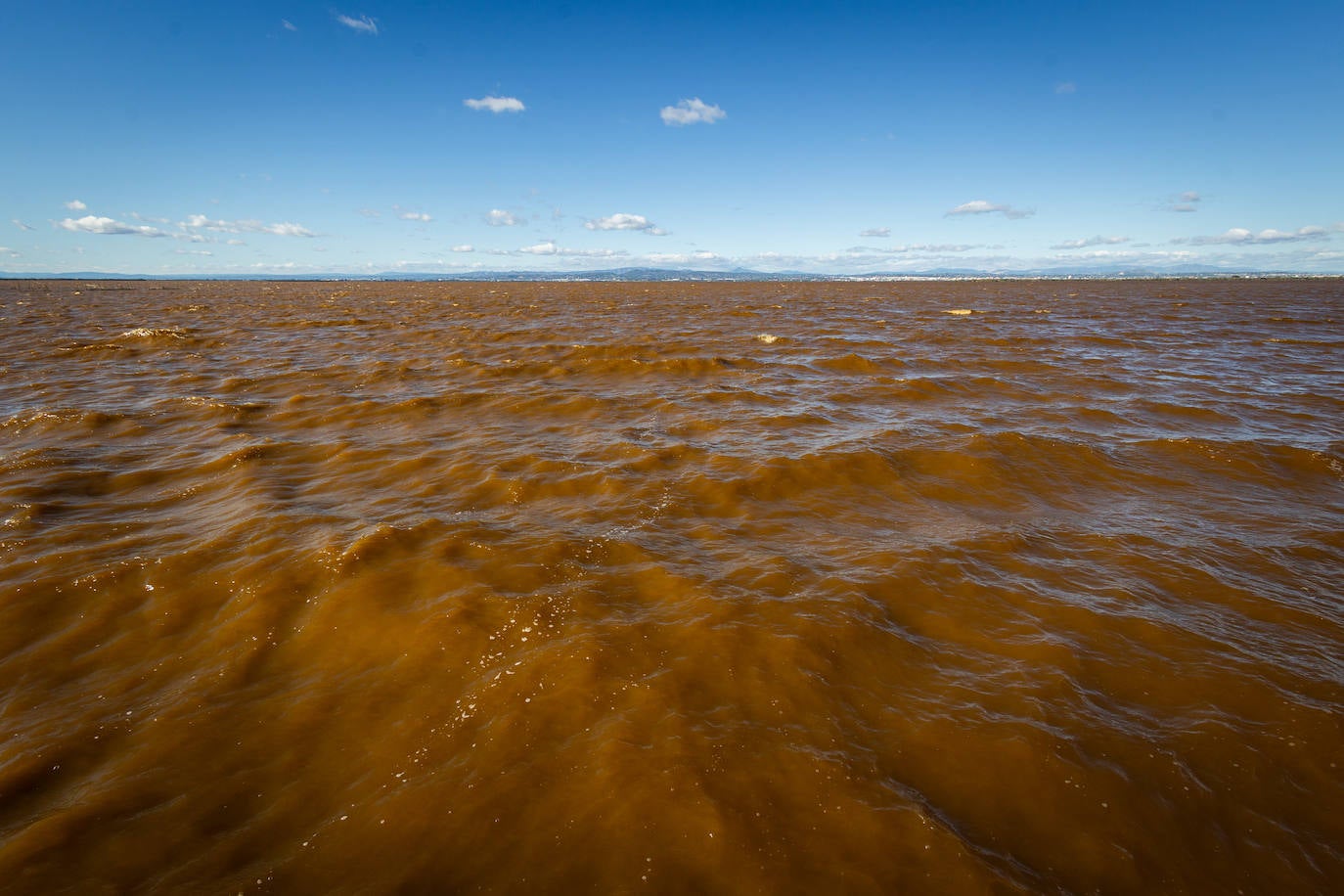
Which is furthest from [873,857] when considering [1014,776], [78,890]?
[78,890]

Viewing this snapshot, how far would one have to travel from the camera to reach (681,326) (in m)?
20.5

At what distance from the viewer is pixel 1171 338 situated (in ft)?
53.8

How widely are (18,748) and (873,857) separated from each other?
3.92m

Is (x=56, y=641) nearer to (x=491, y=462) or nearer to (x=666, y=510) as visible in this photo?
(x=491, y=462)

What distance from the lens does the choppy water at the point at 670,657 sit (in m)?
2.13

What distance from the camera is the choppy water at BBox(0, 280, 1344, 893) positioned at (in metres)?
2.13

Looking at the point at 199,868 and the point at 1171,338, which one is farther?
the point at 1171,338

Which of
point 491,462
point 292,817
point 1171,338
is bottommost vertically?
point 292,817

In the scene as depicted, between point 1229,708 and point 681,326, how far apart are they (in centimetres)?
1894

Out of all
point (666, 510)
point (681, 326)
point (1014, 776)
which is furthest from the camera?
point (681, 326)

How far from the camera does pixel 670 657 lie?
3.10 m

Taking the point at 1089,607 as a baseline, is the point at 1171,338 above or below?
above

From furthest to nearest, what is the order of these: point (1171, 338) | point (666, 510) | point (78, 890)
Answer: point (1171, 338)
point (666, 510)
point (78, 890)

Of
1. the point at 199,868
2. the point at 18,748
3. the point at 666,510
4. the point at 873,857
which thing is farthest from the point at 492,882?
the point at 666,510
